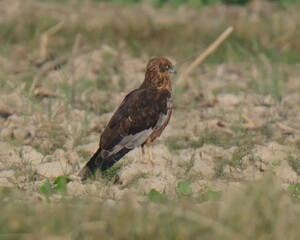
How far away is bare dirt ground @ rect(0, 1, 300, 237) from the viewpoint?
7.62 meters

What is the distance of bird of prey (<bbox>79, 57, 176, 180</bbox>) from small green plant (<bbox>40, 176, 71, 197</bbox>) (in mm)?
373

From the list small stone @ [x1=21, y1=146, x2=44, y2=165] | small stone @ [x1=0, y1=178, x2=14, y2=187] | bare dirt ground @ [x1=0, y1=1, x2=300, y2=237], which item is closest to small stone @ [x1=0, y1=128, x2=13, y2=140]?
bare dirt ground @ [x1=0, y1=1, x2=300, y2=237]

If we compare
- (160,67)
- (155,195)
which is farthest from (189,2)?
(155,195)

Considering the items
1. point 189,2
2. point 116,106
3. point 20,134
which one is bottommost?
point 189,2

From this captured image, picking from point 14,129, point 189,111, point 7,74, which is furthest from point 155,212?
point 7,74

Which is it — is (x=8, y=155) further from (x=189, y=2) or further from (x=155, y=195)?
(x=189, y=2)

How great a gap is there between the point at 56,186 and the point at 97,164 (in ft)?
1.93

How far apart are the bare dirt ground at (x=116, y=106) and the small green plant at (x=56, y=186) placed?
0.06 m

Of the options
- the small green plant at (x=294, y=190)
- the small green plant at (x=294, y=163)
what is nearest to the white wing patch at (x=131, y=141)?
the small green plant at (x=294, y=163)

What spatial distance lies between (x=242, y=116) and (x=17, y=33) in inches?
148

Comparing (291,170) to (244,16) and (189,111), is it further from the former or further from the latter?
(244,16)

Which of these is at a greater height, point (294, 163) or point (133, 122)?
point (133, 122)

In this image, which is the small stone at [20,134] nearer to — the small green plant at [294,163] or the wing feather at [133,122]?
the wing feather at [133,122]

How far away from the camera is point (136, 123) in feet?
26.3
